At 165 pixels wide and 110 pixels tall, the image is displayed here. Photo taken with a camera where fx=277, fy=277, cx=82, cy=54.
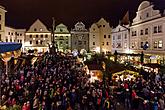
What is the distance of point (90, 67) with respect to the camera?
1134 inches

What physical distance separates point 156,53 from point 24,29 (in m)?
52.4

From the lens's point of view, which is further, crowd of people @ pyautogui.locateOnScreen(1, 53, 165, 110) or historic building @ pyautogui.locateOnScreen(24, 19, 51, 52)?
historic building @ pyautogui.locateOnScreen(24, 19, 51, 52)

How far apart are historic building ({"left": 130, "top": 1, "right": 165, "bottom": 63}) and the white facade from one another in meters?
2.72

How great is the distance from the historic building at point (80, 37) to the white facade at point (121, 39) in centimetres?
1676

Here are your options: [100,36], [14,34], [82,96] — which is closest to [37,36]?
[14,34]

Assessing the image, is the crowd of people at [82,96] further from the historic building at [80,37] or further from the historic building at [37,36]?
the historic building at [37,36]

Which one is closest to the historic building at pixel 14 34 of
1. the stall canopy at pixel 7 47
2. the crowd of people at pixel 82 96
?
the crowd of people at pixel 82 96

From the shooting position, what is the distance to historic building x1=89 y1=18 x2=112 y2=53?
79438 mm

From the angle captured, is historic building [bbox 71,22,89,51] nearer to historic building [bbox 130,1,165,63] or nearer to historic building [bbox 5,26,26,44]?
historic building [bbox 5,26,26,44]

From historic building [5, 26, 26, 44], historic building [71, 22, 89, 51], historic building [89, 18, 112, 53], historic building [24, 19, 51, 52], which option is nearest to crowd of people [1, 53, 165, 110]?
historic building [5, 26, 26, 44]

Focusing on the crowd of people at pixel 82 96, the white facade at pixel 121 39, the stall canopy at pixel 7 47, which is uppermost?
the white facade at pixel 121 39

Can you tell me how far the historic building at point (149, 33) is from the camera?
38.3 metres

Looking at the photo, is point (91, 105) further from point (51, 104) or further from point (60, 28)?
point (60, 28)

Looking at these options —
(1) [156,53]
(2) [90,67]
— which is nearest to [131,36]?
(1) [156,53]
